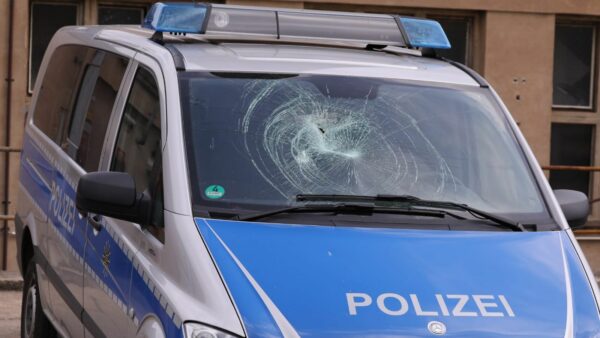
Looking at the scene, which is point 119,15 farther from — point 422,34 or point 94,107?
point 422,34

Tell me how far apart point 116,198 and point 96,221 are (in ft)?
2.51

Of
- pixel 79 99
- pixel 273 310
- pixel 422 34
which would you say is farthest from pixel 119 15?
pixel 273 310

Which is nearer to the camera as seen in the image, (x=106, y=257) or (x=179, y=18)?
(x=106, y=257)

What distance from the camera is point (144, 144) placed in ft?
18.0

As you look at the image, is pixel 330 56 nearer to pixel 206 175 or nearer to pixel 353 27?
pixel 353 27

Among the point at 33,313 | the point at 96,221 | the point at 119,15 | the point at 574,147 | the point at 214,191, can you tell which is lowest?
the point at 33,313

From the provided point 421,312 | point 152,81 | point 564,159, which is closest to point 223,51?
point 152,81

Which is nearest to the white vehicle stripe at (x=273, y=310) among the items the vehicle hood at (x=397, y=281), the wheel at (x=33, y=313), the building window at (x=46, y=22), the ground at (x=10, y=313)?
the vehicle hood at (x=397, y=281)

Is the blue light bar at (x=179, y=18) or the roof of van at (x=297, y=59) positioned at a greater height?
the blue light bar at (x=179, y=18)

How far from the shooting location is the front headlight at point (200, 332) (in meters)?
4.41

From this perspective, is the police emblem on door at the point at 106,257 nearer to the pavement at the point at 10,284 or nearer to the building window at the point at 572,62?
the pavement at the point at 10,284

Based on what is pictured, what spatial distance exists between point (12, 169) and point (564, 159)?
535cm

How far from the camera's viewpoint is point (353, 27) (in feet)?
20.2

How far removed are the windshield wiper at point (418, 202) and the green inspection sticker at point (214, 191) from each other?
11.1 inches
